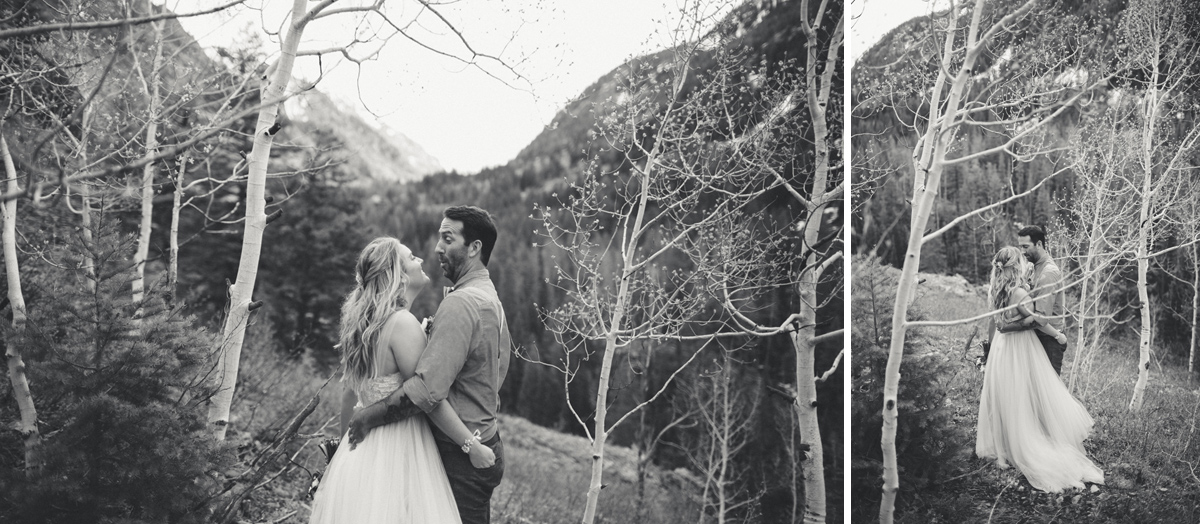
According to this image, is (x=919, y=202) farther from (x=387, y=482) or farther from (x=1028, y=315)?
(x=387, y=482)

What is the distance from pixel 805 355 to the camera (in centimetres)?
343

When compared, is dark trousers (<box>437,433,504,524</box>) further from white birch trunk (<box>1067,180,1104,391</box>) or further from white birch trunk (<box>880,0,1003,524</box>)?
white birch trunk (<box>1067,180,1104,391</box>)

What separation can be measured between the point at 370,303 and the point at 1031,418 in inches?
98.3

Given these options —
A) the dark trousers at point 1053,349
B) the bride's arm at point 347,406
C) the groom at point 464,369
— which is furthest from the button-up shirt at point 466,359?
the dark trousers at point 1053,349

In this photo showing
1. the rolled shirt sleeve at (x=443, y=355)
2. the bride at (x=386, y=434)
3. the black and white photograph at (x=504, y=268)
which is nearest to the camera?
the rolled shirt sleeve at (x=443, y=355)

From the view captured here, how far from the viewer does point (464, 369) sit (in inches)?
92.3

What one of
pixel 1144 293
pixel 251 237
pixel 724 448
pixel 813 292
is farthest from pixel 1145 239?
pixel 251 237

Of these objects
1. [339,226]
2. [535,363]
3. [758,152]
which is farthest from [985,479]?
[339,226]

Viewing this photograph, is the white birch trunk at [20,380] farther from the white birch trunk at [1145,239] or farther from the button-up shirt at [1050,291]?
the white birch trunk at [1145,239]

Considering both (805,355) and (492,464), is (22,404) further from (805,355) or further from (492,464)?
(805,355)

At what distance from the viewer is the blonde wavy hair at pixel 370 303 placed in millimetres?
2297

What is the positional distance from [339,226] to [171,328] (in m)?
4.12

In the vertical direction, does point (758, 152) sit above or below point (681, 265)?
above

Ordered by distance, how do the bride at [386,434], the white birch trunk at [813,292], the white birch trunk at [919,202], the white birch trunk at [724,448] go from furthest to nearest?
the white birch trunk at [724,448], the white birch trunk at [813,292], the white birch trunk at [919,202], the bride at [386,434]
